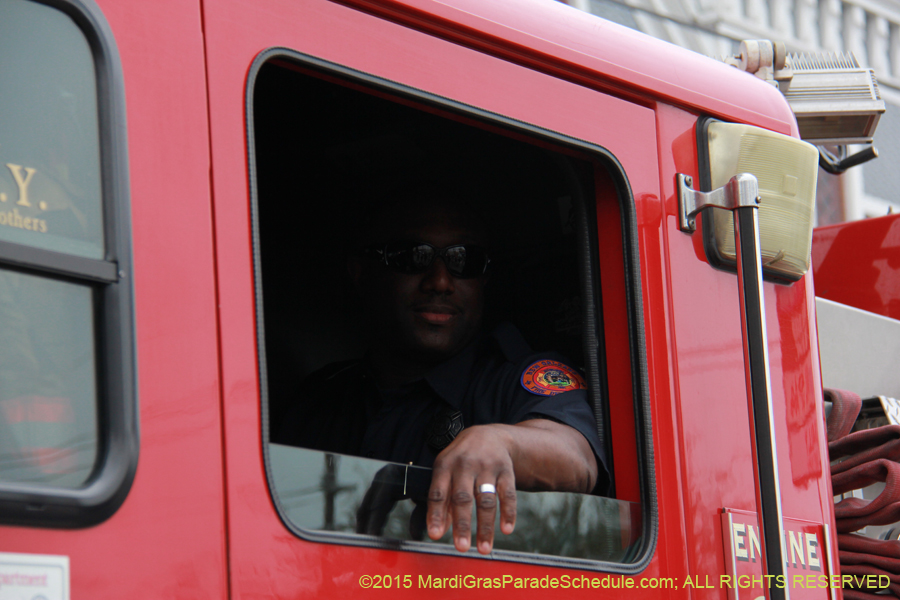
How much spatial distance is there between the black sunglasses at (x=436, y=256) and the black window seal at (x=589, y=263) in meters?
0.34

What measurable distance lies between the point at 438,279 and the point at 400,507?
754 millimetres

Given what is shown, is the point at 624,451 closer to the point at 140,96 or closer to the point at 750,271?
the point at 750,271

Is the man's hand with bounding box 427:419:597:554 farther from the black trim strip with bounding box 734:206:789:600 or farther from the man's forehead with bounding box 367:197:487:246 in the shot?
the man's forehead with bounding box 367:197:487:246

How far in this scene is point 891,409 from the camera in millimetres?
2488

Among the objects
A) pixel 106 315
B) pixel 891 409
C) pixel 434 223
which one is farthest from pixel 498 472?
pixel 891 409

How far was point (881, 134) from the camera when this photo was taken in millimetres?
8844

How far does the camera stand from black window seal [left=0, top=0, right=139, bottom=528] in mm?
904

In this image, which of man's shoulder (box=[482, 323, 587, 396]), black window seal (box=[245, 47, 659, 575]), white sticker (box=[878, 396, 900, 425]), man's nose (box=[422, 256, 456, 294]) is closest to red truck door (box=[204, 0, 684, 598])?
black window seal (box=[245, 47, 659, 575])

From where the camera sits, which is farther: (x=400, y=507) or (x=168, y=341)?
(x=400, y=507)

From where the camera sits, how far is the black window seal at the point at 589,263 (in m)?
1.12

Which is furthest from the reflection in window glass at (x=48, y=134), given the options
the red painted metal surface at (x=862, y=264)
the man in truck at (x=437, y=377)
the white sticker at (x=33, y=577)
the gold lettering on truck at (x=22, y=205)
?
the red painted metal surface at (x=862, y=264)

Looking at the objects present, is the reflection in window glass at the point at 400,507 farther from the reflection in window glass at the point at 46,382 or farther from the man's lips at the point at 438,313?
the man's lips at the point at 438,313

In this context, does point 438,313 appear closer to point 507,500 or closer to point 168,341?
point 507,500

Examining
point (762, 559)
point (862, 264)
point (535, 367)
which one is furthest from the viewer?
point (862, 264)
